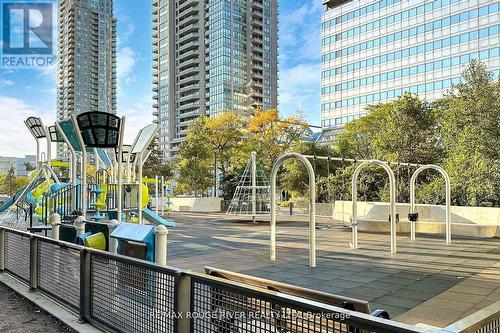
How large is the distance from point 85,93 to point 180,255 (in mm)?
78125

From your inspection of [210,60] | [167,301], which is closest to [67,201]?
[167,301]

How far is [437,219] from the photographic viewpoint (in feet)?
51.8

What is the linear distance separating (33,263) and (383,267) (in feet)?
21.7

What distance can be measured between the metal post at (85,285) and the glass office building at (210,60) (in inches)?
3948

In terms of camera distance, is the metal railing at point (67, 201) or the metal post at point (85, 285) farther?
the metal railing at point (67, 201)

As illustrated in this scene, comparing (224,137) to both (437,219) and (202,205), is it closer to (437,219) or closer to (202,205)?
(202,205)

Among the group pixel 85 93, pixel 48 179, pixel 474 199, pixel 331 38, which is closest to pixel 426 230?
pixel 474 199

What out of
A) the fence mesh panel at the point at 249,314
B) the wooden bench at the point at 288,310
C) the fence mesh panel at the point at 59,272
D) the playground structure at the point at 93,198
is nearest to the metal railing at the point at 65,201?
the playground structure at the point at 93,198

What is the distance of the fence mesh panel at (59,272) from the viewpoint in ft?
17.8

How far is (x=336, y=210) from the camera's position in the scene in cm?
2169

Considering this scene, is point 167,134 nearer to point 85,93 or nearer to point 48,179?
point 85,93

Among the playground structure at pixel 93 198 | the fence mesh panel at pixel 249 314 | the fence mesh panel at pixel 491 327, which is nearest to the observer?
the fence mesh panel at pixel 491 327

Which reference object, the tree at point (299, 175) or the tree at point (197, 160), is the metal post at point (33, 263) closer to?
the tree at point (299, 175)

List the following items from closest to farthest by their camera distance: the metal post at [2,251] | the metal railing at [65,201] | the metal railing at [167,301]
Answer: the metal railing at [167,301] < the metal post at [2,251] < the metal railing at [65,201]
